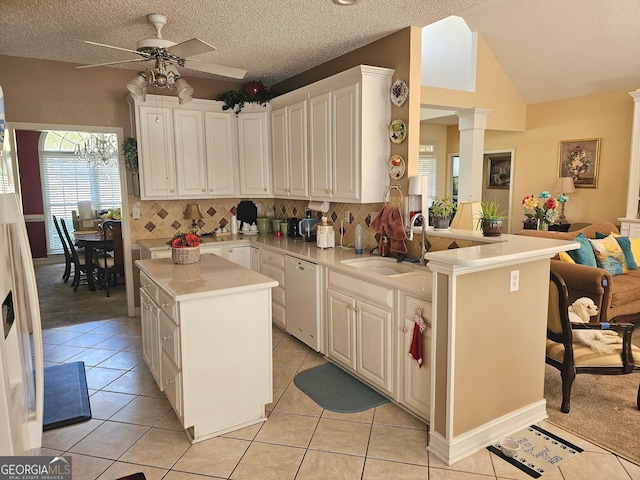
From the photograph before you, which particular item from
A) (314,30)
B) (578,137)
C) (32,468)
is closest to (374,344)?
(32,468)

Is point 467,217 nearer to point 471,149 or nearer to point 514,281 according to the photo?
point 514,281

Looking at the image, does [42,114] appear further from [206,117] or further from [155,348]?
[155,348]

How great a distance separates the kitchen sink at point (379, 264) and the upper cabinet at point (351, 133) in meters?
0.50

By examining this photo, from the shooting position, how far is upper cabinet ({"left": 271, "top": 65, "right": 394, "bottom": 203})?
11.9 ft

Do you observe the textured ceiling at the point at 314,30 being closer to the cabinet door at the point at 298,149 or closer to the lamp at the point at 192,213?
the cabinet door at the point at 298,149

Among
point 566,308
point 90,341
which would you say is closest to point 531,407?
point 566,308

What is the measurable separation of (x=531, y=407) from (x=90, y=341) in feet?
13.0

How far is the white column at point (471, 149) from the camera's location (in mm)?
6992

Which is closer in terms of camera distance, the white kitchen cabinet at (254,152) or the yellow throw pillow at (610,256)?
the yellow throw pillow at (610,256)

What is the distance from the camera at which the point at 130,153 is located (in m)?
4.70

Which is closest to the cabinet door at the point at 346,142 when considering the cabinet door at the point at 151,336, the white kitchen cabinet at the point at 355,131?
the white kitchen cabinet at the point at 355,131

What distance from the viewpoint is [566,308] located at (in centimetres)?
283

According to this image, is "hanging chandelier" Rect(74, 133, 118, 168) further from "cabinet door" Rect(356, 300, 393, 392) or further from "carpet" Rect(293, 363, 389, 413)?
"cabinet door" Rect(356, 300, 393, 392)

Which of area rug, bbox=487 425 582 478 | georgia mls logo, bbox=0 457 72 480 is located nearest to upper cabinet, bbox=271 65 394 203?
area rug, bbox=487 425 582 478
